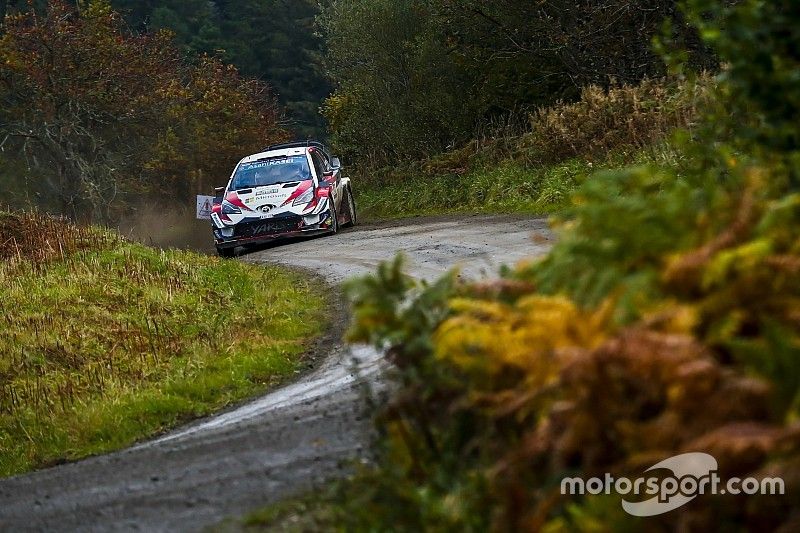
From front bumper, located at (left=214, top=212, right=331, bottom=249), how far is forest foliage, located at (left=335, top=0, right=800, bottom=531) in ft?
62.8

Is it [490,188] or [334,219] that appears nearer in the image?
[334,219]

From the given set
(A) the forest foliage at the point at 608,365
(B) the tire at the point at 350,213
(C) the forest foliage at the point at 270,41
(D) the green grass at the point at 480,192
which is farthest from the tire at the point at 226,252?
(C) the forest foliage at the point at 270,41

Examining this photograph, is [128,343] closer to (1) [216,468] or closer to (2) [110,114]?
(1) [216,468]

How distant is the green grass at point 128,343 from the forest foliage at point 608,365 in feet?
20.9

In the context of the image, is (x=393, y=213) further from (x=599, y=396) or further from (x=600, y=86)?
(x=599, y=396)

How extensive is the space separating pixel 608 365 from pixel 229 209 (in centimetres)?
2110

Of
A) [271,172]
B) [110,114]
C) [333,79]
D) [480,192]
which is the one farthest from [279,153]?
[333,79]

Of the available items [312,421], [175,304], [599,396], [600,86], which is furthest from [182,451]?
[600,86]

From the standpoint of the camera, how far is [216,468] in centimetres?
771

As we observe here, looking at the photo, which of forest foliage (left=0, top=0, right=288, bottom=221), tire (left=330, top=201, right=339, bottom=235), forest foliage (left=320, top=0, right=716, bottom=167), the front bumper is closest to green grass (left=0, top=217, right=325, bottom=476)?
the front bumper

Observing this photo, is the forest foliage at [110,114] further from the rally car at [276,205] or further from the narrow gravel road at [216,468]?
the narrow gravel road at [216,468]

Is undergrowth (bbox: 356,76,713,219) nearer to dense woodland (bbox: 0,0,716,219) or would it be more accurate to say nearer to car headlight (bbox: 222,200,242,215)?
dense woodland (bbox: 0,0,716,219)

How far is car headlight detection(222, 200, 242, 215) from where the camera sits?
24.5m
